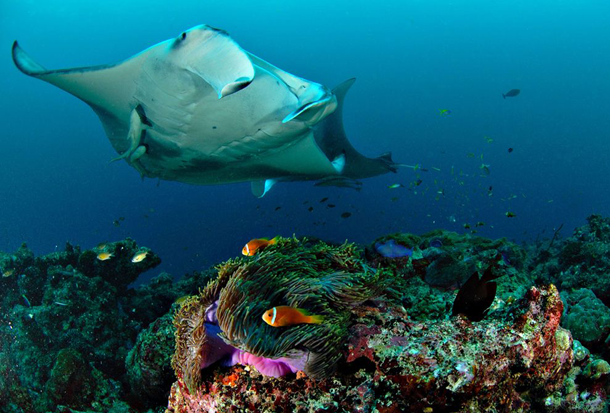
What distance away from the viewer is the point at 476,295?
217 cm

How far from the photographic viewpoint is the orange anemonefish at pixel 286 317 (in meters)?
1.85

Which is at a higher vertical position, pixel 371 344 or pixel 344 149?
pixel 371 344

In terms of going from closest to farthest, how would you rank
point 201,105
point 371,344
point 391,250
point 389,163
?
point 371,344, point 391,250, point 201,105, point 389,163

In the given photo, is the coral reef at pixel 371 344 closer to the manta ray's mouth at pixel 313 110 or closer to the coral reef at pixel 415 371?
the coral reef at pixel 415 371

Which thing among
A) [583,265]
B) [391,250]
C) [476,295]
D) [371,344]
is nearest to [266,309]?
[371,344]

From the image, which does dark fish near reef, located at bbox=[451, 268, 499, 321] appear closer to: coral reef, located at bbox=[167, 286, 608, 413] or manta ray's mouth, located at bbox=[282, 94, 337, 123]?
coral reef, located at bbox=[167, 286, 608, 413]

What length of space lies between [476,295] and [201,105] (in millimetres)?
3815

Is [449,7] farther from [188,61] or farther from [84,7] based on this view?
[188,61]

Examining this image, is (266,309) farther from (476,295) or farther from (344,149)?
(344,149)

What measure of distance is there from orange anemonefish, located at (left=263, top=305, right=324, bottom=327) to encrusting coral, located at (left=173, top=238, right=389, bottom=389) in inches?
3.2

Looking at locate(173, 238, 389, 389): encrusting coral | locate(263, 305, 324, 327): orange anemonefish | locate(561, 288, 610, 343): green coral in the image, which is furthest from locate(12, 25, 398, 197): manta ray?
locate(561, 288, 610, 343): green coral

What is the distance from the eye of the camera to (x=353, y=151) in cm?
702

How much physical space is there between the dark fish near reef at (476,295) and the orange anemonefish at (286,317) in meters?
1.02

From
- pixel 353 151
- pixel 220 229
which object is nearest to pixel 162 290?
pixel 353 151
